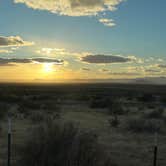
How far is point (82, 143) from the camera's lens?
37.7ft

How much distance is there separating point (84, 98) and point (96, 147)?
46846 mm

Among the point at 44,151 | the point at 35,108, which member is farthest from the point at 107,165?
the point at 35,108

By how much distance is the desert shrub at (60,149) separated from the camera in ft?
36.6

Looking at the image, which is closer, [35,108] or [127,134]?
[127,134]

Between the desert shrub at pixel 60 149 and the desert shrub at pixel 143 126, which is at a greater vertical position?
the desert shrub at pixel 60 149

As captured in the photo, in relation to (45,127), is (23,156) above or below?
below

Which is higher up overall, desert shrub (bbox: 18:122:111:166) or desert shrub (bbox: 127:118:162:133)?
desert shrub (bbox: 18:122:111:166)

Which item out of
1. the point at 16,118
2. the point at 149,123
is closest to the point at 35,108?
the point at 16,118

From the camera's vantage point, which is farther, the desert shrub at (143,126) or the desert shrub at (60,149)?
the desert shrub at (143,126)

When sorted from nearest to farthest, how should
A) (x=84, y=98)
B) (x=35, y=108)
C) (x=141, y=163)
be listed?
(x=141, y=163), (x=35, y=108), (x=84, y=98)

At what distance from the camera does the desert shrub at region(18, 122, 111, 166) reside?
1116 centimetres

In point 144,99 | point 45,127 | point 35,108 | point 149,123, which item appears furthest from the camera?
point 144,99

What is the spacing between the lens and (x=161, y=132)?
20.9 m

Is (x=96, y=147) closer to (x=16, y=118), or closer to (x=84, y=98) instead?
(x=16, y=118)
